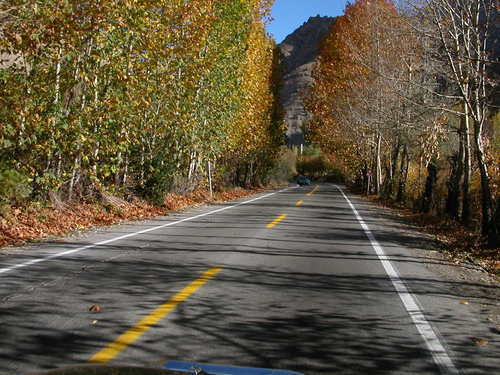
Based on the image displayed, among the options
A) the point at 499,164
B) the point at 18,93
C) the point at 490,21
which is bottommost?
the point at 499,164

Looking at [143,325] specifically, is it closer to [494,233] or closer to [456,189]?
[494,233]

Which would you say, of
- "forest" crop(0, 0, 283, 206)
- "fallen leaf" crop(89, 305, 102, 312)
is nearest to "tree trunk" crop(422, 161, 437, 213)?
"forest" crop(0, 0, 283, 206)

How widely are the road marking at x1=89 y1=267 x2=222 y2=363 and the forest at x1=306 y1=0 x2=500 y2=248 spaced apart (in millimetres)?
7390

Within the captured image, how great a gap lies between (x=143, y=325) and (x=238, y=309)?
125 cm

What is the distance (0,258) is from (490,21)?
13015mm

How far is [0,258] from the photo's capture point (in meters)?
9.81

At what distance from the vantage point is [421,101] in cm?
2083

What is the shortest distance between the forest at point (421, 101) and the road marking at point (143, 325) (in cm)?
739

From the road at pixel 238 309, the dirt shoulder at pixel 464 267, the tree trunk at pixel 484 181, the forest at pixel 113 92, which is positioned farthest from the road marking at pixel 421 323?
the forest at pixel 113 92

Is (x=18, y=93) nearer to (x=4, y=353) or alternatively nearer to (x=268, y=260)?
(x=268, y=260)

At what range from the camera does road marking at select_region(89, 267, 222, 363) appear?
4.89m

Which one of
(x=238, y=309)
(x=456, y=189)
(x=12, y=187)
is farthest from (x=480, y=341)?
(x=456, y=189)

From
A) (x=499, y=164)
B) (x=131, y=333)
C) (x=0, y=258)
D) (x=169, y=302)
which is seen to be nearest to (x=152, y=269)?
(x=169, y=302)

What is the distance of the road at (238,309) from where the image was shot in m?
5.04
